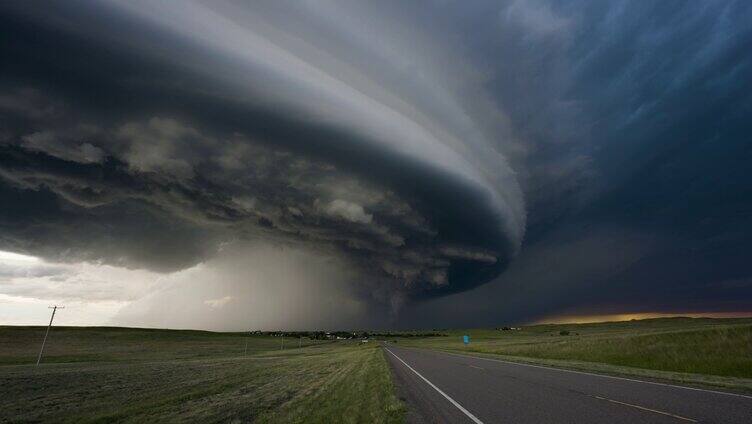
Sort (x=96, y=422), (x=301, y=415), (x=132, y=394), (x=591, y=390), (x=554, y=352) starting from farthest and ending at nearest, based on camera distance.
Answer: (x=554, y=352)
(x=132, y=394)
(x=591, y=390)
(x=96, y=422)
(x=301, y=415)

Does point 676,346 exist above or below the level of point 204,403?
above

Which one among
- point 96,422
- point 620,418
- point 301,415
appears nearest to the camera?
point 620,418

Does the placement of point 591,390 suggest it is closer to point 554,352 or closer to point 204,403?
point 204,403

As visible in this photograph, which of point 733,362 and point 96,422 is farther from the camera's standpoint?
point 733,362

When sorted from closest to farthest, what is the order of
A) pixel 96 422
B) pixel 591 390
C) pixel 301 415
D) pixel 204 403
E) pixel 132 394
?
pixel 301 415, pixel 96 422, pixel 591 390, pixel 204 403, pixel 132 394

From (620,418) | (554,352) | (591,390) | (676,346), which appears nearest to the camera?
(620,418)

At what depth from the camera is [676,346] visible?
25.8 metres

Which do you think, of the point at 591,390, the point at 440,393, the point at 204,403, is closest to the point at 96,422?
the point at 204,403

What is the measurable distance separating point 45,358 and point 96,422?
254 ft

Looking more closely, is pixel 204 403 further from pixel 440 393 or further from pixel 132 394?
pixel 440 393

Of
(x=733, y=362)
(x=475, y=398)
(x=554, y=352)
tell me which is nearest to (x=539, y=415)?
(x=475, y=398)

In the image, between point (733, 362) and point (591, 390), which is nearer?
point (591, 390)

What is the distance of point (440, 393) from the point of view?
553 inches

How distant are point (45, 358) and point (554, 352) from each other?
83.8 meters
